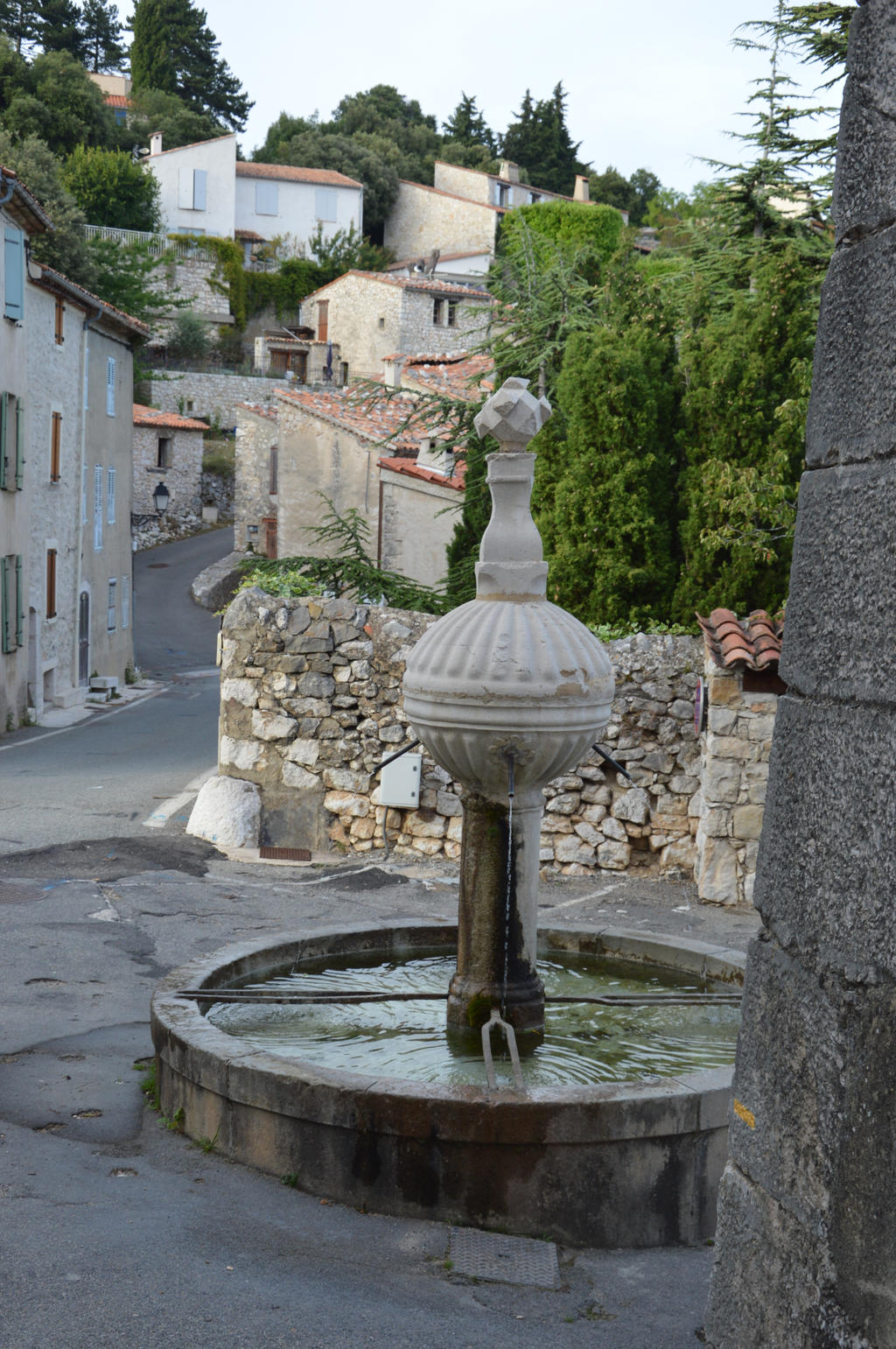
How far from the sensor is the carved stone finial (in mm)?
5430

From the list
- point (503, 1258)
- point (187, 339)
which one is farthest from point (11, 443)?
point (187, 339)

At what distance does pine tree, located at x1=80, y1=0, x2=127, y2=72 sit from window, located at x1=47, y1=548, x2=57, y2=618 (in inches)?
1950

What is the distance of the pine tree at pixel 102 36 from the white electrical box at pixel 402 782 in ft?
206

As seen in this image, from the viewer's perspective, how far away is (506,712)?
5102 mm

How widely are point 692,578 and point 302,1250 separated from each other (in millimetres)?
9644

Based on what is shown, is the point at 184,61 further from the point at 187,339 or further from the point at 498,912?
the point at 498,912

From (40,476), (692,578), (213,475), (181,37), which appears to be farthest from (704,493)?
(181,37)

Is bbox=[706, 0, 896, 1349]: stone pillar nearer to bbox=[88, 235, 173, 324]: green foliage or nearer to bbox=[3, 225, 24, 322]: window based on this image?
bbox=[3, 225, 24, 322]: window

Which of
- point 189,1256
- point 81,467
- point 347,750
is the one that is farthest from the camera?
point 81,467

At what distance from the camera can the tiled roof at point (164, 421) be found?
145ft

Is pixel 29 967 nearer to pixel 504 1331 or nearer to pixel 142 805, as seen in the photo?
pixel 504 1331

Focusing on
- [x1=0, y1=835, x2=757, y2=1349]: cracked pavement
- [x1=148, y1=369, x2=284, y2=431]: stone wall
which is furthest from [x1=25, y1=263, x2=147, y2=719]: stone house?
[x1=148, y1=369, x2=284, y2=431]: stone wall

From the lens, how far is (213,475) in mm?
47344

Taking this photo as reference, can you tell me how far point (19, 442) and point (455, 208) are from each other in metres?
42.1
